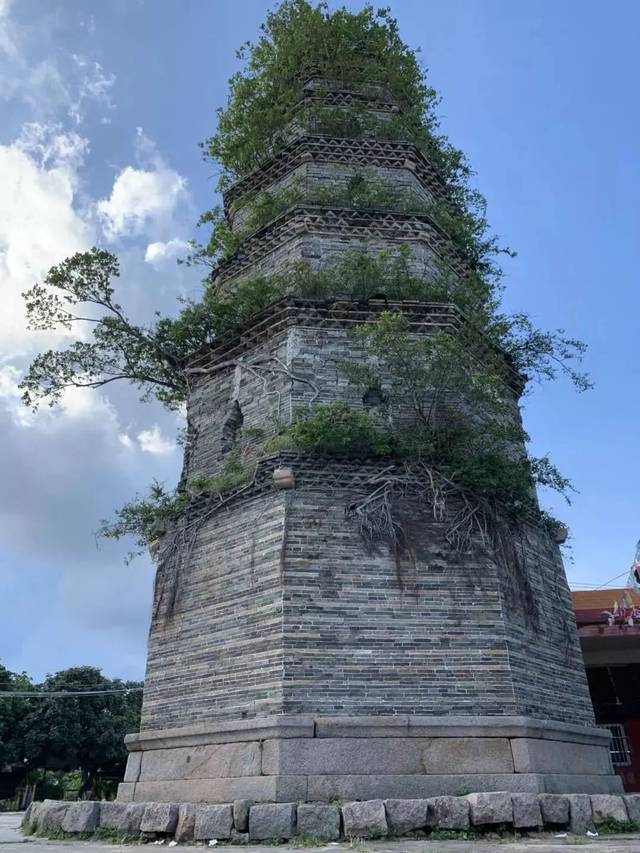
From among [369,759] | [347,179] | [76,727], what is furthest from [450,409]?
[76,727]

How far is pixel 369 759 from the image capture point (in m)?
7.66

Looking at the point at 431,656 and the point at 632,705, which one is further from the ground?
the point at 632,705

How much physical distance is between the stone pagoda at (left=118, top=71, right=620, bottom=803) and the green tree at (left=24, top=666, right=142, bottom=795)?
20.3 m

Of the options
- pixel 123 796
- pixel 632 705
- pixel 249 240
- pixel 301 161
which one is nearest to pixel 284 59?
pixel 301 161

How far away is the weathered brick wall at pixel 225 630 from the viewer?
27.3 ft

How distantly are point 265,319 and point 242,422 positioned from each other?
163cm

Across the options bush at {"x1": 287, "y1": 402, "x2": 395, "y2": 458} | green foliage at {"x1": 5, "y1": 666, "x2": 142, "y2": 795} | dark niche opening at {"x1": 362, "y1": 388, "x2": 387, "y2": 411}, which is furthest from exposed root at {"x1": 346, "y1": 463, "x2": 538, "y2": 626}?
green foliage at {"x1": 5, "y1": 666, "x2": 142, "y2": 795}

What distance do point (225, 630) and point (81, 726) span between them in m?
23.2

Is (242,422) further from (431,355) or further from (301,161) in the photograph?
(301,161)

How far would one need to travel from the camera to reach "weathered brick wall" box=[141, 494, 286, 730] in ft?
27.3

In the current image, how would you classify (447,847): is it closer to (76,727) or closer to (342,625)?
(342,625)

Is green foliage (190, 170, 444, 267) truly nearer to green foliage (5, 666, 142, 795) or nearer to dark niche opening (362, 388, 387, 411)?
dark niche opening (362, 388, 387, 411)

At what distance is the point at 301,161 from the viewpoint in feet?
43.1

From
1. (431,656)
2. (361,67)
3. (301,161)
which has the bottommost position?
(431,656)
